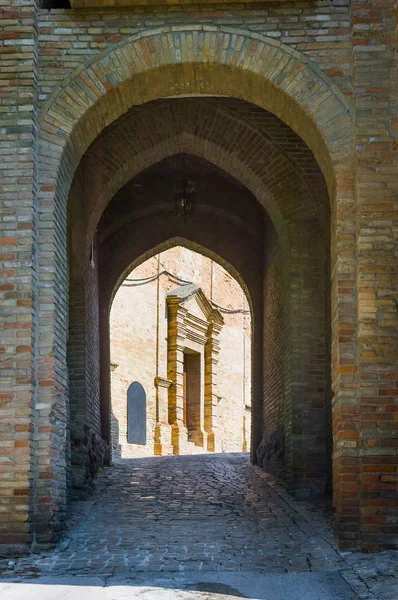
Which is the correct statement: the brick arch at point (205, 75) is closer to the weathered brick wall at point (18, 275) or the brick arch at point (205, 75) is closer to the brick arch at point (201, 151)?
the weathered brick wall at point (18, 275)

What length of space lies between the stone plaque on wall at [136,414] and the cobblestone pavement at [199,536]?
9684 mm

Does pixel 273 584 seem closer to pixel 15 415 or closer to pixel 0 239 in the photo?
pixel 15 415

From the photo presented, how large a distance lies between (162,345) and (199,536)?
629 inches

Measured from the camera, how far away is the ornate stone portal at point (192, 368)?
24.3 meters

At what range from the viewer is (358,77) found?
7.91 meters

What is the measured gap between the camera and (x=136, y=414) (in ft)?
74.3

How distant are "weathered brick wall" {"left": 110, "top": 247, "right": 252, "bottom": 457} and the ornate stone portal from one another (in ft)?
1.16

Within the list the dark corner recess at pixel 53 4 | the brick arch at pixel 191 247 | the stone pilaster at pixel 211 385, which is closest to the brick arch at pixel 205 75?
the dark corner recess at pixel 53 4

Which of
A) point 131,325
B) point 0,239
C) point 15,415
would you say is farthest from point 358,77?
point 131,325

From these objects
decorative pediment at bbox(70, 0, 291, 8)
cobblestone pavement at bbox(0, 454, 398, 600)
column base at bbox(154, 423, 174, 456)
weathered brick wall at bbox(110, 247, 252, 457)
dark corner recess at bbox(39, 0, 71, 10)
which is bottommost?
column base at bbox(154, 423, 174, 456)

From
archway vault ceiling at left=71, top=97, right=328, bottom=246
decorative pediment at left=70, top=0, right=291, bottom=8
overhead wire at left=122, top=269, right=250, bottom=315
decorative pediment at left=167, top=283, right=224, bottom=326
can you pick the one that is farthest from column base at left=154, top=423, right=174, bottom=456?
decorative pediment at left=70, top=0, right=291, bottom=8

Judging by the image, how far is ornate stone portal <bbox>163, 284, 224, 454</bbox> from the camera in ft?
79.8

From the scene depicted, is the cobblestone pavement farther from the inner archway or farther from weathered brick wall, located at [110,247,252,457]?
weathered brick wall, located at [110,247,252,457]

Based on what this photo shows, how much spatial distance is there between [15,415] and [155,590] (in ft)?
6.82
